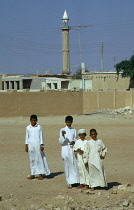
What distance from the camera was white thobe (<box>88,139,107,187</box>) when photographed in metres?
10.0

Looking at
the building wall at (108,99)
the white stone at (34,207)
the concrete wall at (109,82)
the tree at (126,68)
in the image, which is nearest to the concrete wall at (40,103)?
the building wall at (108,99)

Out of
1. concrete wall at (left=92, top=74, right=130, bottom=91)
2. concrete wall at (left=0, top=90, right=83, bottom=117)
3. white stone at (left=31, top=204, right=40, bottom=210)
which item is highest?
concrete wall at (left=92, top=74, right=130, bottom=91)

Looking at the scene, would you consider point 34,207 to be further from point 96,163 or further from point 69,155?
point 69,155

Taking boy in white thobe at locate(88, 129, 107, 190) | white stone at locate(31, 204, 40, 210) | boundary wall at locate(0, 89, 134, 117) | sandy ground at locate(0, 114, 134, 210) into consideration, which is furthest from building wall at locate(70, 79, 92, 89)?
white stone at locate(31, 204, 40, 210)

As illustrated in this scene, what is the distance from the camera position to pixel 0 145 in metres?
17.9

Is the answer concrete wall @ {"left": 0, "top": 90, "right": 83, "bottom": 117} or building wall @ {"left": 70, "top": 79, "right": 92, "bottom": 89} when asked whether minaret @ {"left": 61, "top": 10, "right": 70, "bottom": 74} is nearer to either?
building wall @ {"left": 70, "top": 79, "right": 92, "bottom": 89}

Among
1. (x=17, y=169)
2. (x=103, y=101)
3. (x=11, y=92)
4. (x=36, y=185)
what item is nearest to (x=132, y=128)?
(x=11, y=92)

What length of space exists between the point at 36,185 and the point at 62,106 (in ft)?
71.8

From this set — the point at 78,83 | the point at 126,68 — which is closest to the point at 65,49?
the point at 78,83

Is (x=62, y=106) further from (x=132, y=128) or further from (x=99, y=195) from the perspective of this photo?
(x=99, y=195)

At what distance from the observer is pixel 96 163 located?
10023 mm

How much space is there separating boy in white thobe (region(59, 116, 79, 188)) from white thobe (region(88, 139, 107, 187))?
594mm

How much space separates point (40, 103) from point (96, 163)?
21.6 m

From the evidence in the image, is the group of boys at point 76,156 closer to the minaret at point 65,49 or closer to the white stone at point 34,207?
the white stone at point 34,207
